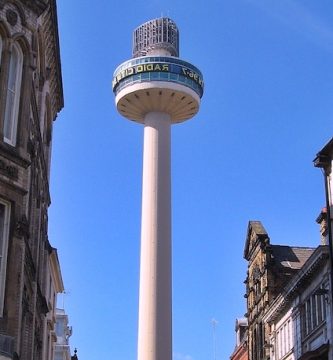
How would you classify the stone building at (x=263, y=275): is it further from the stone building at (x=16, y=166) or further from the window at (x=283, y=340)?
the stone building at (x=16, y=166)

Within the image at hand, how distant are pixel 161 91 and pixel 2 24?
65.2 meters

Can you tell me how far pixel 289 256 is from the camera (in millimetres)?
76938

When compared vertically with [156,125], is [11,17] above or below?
below

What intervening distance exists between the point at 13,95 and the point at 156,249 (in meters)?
56.8

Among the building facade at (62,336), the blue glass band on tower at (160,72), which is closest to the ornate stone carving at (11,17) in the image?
the blue glass band on tower at (160,72)

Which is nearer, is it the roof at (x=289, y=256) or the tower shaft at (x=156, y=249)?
the roof at (x=289, y=256)

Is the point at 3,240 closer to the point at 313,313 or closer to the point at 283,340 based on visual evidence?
the point at 313,313

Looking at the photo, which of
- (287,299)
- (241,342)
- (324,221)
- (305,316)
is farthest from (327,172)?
(241,342)

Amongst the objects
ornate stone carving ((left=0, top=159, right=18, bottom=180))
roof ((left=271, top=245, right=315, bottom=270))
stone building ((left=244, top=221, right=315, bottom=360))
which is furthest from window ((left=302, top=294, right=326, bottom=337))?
ornate stone carving ((left=0, top=159, right=18, bottom=180))

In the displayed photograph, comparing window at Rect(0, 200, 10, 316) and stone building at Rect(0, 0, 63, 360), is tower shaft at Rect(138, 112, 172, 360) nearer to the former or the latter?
stone building at Rect(0, 0, 63, 360)

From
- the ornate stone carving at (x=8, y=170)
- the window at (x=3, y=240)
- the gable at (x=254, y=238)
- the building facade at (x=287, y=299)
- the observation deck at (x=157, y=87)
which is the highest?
the observation deck at (x=157, y=87)

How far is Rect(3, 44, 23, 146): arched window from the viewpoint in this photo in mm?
29266

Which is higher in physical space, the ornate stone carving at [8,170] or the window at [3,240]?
the ornate stone carving at [8,170]

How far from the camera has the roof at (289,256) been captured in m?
74.8
